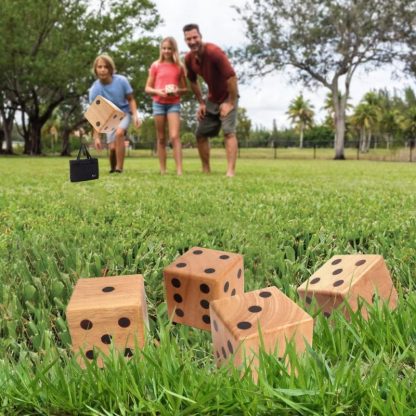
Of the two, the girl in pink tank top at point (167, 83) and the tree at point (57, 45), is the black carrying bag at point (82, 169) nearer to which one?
the girl in pink tank top at point (167, 83)

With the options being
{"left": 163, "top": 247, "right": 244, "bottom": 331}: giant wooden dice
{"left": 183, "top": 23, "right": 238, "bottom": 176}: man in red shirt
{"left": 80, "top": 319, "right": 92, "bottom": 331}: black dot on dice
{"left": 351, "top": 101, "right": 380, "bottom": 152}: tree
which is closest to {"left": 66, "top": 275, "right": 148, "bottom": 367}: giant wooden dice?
{"left": 80, "top": 319, "right": 92, "bottom": 331}: black dot on dice

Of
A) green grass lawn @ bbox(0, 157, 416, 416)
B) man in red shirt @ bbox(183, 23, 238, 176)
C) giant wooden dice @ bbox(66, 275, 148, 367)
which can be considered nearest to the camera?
green grass lawn @ bbox(0, 157, 416, 416)

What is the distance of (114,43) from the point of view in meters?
30.0

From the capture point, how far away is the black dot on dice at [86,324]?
4.39ft

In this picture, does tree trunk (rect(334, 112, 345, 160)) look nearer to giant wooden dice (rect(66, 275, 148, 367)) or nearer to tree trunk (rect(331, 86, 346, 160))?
tree trunk (rect(331, 86, 346, 160))

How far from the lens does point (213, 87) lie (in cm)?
664

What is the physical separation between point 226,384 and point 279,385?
0.39 feet

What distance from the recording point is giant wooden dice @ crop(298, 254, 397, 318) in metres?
1.56

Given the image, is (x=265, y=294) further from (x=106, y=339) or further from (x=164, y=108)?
(x=164, y=108)

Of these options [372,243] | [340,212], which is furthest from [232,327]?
[340,212]

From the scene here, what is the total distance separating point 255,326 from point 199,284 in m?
0.37

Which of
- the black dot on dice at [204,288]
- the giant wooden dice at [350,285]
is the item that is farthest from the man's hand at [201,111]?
the black dot on dice at [204,288]

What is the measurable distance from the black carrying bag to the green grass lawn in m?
0.43

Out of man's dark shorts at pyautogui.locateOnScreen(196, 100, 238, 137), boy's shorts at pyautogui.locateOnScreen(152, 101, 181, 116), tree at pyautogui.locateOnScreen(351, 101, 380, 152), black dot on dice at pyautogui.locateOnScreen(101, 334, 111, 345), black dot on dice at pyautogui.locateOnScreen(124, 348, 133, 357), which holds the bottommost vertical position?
black dot on dice at pyautogui.locateOnScreen(124, 348, 133, 357)
